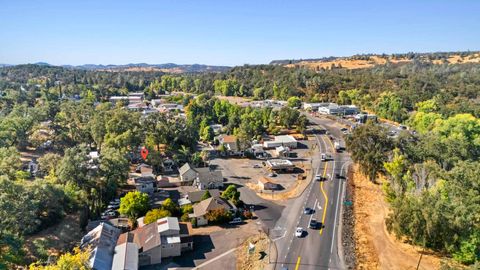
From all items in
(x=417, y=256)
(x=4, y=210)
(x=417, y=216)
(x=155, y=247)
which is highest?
(x=4, y=210)

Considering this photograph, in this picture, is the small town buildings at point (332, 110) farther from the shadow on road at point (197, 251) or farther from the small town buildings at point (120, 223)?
the small town buildings at point (120, 223)

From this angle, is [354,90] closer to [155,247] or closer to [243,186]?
[243,186]

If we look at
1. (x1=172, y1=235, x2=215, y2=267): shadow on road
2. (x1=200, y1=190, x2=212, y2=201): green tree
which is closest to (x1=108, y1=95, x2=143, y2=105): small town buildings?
(x1=200, y1=190, x2=212, y2=201): green tree

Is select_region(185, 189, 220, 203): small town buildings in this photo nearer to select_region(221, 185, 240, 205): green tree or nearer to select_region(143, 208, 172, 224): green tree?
select_region(221, 185, 240, 205): green tree

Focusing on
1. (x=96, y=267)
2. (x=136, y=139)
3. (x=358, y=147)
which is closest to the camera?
(x=96, y=267)

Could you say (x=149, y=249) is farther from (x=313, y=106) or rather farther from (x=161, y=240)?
(x=313, y=106)

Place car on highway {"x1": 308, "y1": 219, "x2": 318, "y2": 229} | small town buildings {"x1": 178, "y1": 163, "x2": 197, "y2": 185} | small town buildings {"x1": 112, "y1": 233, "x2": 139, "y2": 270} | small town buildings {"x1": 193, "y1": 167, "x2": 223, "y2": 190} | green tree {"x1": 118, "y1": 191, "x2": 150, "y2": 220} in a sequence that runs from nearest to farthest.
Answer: small town buildings {"x1": 112, "y1": 233, "x2": 139, "y2": 270} < car on highway {"x1": 308, "y1": 219, "x2": 318, "y2": 229} < green tree {"x1": 118, "y1": 191, "x2": 150, "y2": 220} < small town buildings {"x1": 193, "y1": 167, "x2": 223, "y2": 190} < small town buildings {"x1": 178, "y1": 163, "x2": 197, "y2": 185}

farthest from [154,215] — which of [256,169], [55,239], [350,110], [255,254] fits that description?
[350,110]

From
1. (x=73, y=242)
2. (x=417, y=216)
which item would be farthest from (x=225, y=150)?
(x=417, y=216)
